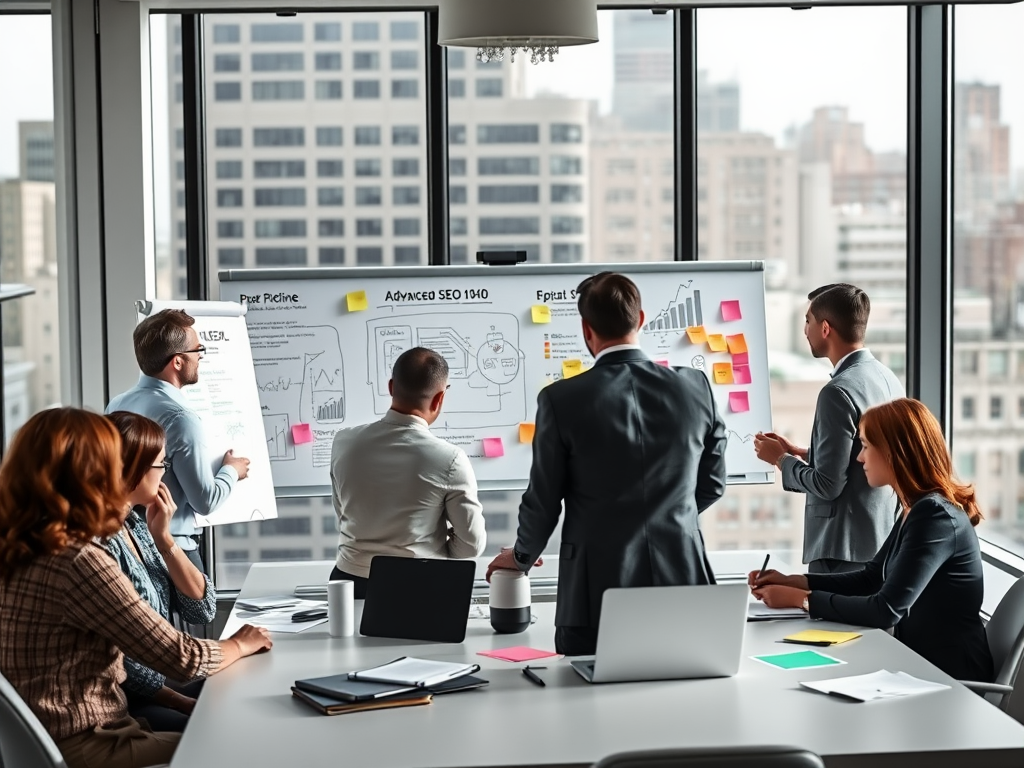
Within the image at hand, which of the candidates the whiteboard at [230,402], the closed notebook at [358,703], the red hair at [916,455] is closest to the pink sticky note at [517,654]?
the closed notebook at [358,703]

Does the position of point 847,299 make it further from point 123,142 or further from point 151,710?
point 123,142

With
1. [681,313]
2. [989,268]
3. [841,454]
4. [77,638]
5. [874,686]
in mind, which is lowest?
[874,686]

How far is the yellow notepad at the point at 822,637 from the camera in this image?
8.99 feet

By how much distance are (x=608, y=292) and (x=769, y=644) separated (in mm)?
908

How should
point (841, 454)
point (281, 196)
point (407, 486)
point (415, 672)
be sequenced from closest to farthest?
1. point (415, 672)
2. point (407, 486)
3. point (841, 454)
4. point (281, 196)

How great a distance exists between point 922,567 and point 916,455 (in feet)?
0.96

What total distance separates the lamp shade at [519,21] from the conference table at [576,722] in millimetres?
1585

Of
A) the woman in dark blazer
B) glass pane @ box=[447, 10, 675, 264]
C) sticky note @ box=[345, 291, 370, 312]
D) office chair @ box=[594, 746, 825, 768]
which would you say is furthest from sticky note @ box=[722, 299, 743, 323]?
office chair @ box=[594, 746, 825, 768]

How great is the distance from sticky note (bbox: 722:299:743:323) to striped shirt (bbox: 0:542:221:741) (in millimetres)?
2815

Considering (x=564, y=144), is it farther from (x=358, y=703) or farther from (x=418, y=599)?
(x=358, y=703)

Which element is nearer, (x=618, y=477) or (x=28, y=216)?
(x=618, y=477)

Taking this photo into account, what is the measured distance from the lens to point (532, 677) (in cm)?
246

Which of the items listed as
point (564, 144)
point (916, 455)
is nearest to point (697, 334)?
point (564, 144)

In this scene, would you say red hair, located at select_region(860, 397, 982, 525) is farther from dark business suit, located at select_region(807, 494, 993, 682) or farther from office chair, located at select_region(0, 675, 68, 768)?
office chair, located at select_region(0, 675, 68, 768)
